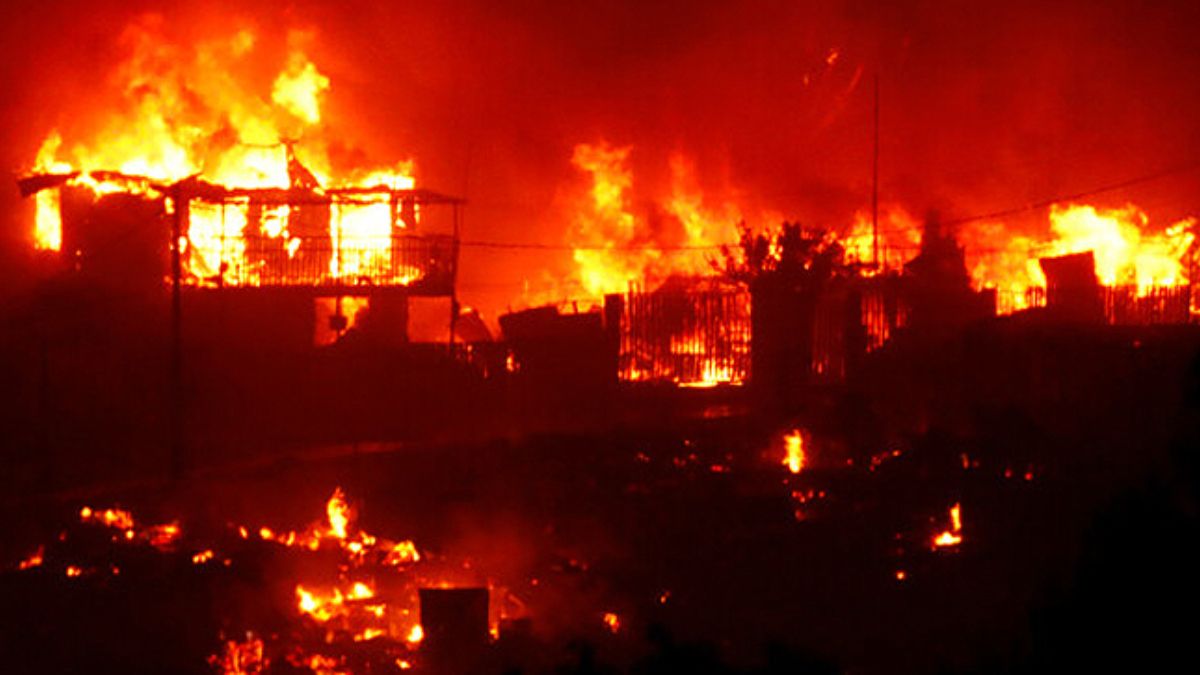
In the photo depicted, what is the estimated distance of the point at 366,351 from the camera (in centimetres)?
3653

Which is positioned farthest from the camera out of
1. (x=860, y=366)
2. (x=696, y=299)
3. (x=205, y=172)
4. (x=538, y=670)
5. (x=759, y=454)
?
(x=205, y=172)

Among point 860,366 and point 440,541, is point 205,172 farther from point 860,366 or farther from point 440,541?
point 440,541

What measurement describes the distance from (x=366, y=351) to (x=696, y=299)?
839 centimetres

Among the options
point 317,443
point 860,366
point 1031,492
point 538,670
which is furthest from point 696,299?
point 538,670

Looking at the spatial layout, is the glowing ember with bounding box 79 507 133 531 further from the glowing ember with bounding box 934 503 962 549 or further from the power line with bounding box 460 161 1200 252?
the power line with bounding box 460 161 1200 252

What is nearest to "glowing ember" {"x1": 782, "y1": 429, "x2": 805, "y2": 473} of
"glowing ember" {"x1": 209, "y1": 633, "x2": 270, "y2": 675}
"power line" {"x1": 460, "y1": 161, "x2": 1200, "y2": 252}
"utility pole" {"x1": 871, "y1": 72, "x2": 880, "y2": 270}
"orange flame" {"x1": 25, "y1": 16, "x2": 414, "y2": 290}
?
"glowing ember" {"x1": 209, "y1": 633, "x2": 270, "y2": 675}

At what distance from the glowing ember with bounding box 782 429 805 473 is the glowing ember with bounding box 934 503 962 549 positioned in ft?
16.5

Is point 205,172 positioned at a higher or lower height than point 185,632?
higher

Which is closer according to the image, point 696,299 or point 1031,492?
point 1031,492

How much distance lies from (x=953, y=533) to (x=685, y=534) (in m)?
3.96

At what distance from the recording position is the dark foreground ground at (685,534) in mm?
18812

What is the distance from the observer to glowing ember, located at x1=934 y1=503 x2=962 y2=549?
73.3 feet

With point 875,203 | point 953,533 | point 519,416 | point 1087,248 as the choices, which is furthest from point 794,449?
point 1087,248

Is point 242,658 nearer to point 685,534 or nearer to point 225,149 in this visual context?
point 685,534
